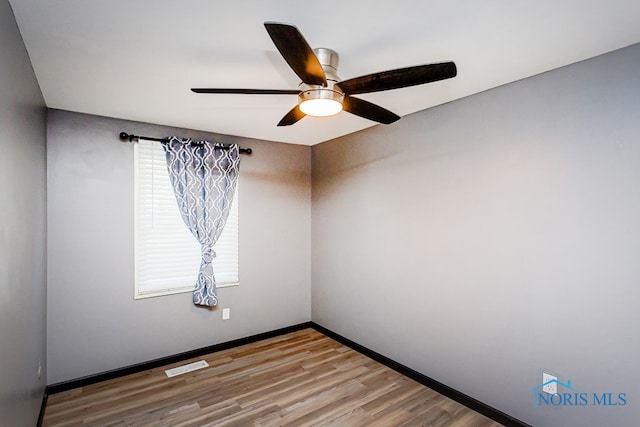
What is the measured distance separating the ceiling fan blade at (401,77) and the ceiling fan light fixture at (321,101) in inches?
2.7

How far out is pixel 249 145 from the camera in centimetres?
382

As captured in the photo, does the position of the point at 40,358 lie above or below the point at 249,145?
below

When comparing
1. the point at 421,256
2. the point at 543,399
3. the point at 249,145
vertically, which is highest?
the point at 249,145

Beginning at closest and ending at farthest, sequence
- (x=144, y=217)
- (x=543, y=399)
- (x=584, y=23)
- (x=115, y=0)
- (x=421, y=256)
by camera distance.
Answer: (x=115, y=0), (x=584, y=23), (x=543, y=399), (x=421, y=256), (x=144, y=217)

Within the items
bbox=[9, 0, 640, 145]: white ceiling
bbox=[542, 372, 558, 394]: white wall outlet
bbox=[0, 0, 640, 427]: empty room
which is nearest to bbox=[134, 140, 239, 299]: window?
bbox=[0, 0, 640, 427]: empty room

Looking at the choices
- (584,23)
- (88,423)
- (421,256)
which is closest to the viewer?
(584,23)

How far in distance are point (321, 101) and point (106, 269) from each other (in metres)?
2.53

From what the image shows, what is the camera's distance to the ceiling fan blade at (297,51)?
1255 millimetres

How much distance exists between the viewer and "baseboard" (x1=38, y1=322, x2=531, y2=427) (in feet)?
7.94

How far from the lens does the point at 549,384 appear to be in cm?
213

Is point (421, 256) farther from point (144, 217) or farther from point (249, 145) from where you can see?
point (144, 217)

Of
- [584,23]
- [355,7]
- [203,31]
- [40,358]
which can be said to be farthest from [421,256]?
[40,358]

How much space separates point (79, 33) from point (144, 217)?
1.82m

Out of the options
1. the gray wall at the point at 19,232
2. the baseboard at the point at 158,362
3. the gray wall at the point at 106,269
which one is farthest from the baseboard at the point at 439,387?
the gray wall at the point at 19,232
